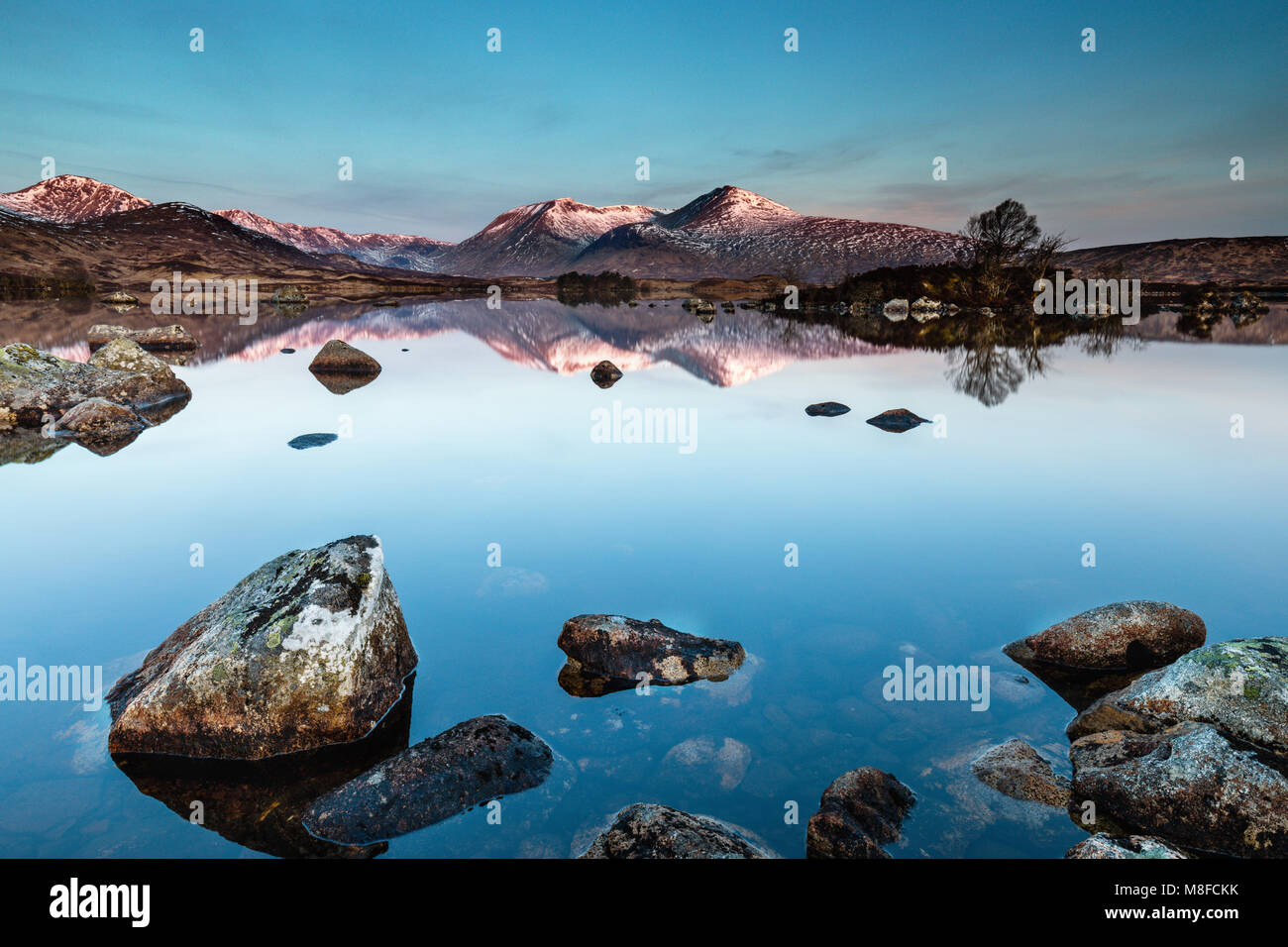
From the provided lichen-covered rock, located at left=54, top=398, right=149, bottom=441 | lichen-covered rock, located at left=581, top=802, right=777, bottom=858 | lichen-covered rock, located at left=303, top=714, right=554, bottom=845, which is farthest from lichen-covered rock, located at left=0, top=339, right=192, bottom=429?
lichen-covered rock, located at left=581, top=802, right=777, bottom=858

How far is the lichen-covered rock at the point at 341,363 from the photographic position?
33000 millimetres

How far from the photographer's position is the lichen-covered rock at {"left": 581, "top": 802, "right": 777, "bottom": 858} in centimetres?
475

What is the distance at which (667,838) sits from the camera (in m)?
4.84

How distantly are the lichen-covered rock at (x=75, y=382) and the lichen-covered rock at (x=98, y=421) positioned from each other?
1.27 metres

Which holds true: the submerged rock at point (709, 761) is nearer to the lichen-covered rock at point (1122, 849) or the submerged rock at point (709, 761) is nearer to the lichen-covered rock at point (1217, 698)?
the lichen-covered rock at point (1122, 849)

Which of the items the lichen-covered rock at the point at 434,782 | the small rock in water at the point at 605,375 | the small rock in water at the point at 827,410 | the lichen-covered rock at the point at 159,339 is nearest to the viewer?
the lichen-covered rock at the point at 434,782

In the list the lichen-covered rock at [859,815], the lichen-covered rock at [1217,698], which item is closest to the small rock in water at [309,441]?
the lichen-covered rock at [859,815]

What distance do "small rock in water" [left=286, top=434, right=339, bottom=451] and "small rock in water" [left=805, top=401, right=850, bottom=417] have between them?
15733mm

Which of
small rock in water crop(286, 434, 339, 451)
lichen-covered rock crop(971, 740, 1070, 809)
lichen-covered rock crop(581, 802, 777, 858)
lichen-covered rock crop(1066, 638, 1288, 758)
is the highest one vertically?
small rock in water crop(286, 434, 339, 451)

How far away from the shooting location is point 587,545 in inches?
452

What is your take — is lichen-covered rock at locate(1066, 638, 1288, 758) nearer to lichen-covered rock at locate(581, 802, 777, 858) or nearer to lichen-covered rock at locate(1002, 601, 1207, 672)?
lichen-covered rock at locate(1002, 601, 1207, 672)

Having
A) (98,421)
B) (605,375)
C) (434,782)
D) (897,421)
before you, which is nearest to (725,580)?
(434,782)
